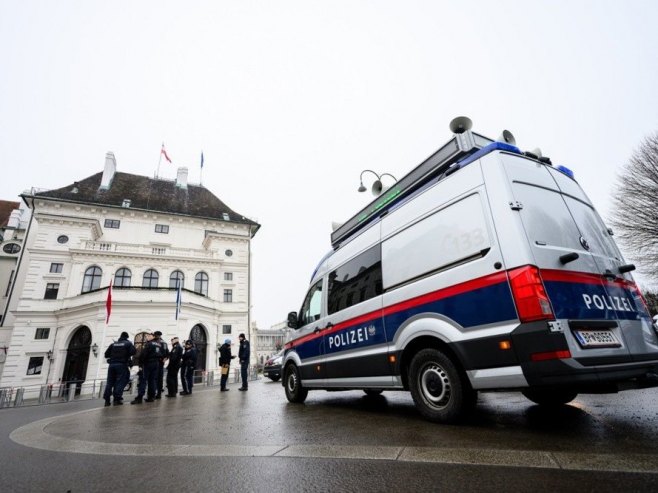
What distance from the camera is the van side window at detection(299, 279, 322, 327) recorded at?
21.1 feet

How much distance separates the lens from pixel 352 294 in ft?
17.5

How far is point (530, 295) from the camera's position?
2.87 metres

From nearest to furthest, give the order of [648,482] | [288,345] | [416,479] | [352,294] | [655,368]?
[648,482] < [416,479] < [655,368] < [352,294] < [288,345]

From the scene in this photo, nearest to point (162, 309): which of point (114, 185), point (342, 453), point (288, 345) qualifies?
point (114, 185)

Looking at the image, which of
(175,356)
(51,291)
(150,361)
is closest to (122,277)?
(51,291)

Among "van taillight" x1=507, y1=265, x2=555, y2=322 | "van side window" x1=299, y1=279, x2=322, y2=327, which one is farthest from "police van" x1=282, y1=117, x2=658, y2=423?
"van side window" x1=299, y1=279, x2=322, y2=327

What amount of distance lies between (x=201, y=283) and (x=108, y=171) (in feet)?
54.1

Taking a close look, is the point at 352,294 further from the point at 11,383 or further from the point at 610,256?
the point at 11,383

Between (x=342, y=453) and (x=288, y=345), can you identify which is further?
(x=288, y=345)

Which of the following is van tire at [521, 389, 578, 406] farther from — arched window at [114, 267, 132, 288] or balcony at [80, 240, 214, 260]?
arched window at [114, 267, 132, 288]

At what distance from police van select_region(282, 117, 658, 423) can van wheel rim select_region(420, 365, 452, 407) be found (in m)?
0.01

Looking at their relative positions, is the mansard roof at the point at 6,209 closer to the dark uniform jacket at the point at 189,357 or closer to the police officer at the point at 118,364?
the dark uniform jacket at the point at 189,357

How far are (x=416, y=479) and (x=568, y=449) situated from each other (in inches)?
52.2

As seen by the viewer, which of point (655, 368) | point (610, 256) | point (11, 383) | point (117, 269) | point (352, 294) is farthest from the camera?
point (117, 269)
